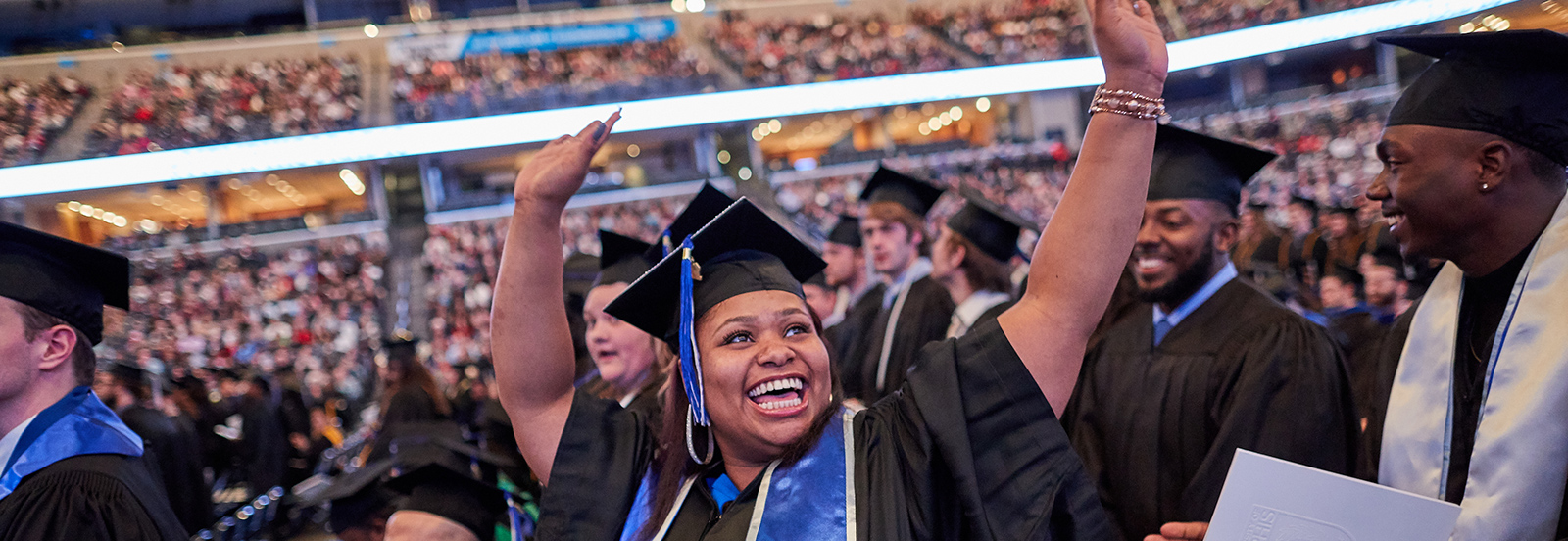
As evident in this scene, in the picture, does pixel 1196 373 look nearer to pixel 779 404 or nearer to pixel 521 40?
pixel 779 404

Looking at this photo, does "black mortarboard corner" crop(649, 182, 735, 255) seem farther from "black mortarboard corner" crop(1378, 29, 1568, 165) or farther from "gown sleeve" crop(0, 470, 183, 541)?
"black mortarboard corner" crop(1378, 29, 1568, 165)

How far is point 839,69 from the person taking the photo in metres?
24.2

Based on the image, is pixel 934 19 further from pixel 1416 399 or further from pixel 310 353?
pixel 1416 399

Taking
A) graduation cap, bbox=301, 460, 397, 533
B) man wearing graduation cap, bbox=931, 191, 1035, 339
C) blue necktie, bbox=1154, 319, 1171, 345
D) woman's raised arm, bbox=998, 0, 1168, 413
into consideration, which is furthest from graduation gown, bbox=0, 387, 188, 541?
man wearing graduation cap, bbox=931, 191, 1035, 339

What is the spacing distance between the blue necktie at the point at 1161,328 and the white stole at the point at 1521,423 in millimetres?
783

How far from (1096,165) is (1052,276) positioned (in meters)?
0.19

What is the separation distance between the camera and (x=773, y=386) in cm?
171

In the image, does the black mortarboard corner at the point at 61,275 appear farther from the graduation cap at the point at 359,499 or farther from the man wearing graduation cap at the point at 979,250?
the man wearing graduation cap at the point at 979,250

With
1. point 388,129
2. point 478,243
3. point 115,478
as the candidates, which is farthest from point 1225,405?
point 388,129

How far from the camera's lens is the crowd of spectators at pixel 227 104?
2044 cm

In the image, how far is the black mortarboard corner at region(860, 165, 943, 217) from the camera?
486cm

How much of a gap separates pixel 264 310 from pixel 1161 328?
63.1ft

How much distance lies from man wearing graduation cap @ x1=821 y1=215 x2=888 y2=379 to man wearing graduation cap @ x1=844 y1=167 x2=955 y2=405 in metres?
0.28

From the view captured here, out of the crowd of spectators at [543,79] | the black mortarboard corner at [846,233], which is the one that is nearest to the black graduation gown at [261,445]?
the black mortarboard corner at [846,233]
